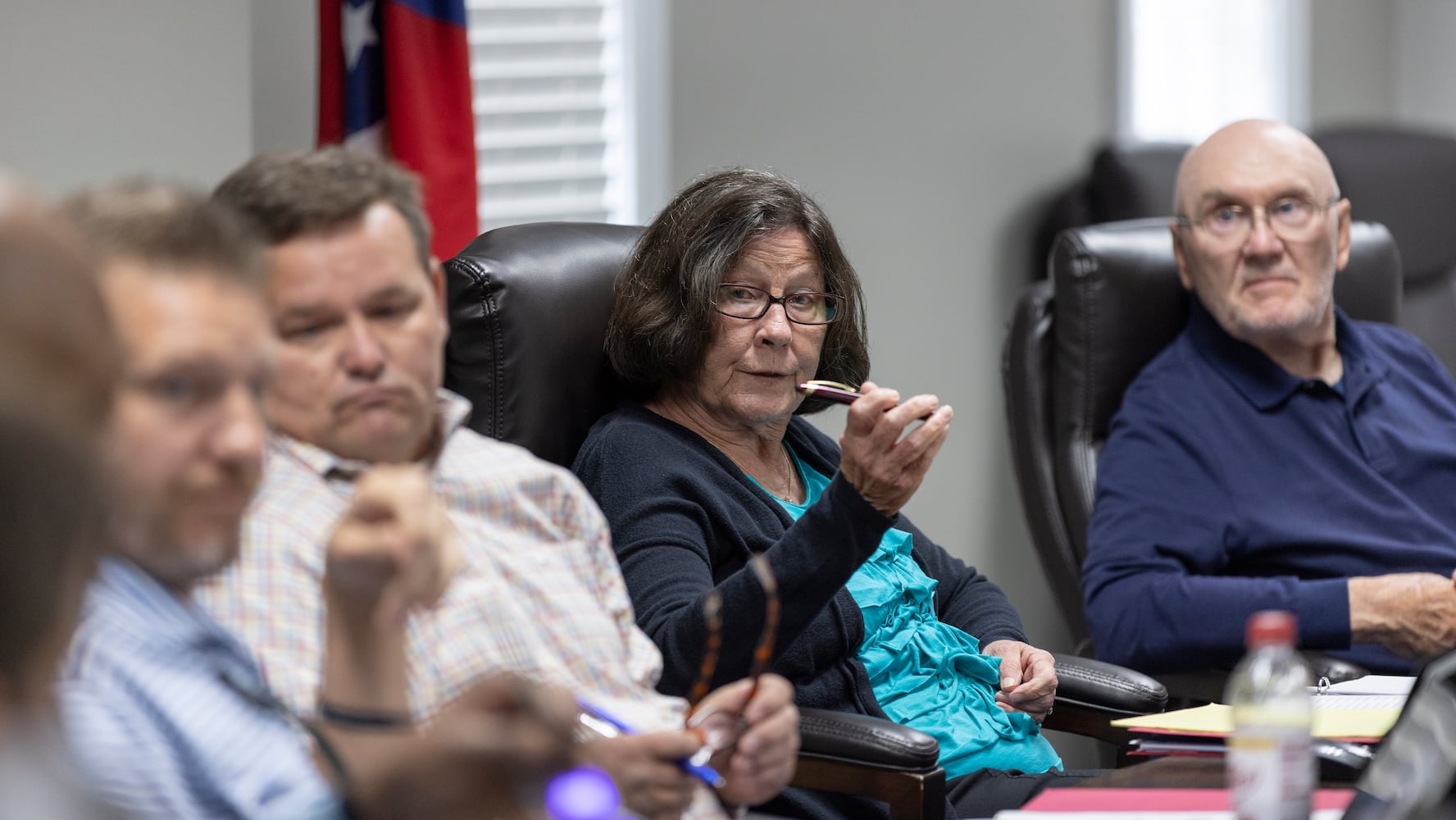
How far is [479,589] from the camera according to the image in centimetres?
129

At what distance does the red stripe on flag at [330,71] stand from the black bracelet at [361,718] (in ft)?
5.16

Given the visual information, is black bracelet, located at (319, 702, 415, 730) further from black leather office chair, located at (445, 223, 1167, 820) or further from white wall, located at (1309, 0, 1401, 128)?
white wall, located at (1309, 0, 1401, 128)

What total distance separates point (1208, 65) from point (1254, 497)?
2.25 meters

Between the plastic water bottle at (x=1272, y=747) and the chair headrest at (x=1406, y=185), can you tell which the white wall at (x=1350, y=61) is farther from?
the plastic water bottle at (x=1272, y=747)

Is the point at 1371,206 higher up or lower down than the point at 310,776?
higher up

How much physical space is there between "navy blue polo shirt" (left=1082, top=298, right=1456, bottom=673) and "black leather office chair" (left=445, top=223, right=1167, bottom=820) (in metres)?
0.32

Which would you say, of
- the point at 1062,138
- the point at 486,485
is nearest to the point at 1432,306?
the point at 1062,138

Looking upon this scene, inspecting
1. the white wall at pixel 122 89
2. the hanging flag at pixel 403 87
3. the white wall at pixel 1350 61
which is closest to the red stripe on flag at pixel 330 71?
the hanging flag at pixel 403 87

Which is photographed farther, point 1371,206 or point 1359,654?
point 1371,206

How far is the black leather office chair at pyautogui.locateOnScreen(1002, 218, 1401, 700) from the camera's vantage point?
262 cm

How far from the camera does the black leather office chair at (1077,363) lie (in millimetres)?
2615

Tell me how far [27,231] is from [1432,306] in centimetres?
354

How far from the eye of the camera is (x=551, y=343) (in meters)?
1.90

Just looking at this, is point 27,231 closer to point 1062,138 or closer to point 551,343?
point 551,343
